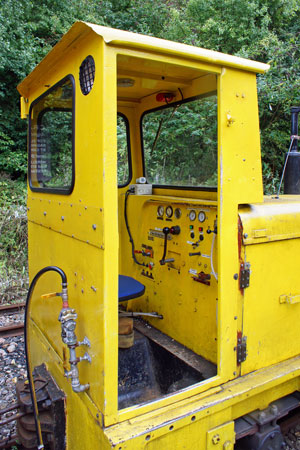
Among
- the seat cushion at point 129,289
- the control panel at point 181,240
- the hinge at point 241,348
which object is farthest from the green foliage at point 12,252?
the hinge at point 241,348

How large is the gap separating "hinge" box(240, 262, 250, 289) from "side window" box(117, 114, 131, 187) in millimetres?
1815

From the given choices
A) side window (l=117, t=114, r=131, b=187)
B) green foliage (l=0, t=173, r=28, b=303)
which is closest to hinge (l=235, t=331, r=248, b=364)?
side window (l=117, t=114, r=131, b=187)

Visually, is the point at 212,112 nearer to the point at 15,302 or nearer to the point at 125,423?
the point at 125,423

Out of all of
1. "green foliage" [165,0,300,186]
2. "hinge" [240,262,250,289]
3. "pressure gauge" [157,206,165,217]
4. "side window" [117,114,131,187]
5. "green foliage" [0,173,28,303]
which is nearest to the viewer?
"hinge" [240,262,250,289]

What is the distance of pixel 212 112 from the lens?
238cm

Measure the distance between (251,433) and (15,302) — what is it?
4104 millimetres

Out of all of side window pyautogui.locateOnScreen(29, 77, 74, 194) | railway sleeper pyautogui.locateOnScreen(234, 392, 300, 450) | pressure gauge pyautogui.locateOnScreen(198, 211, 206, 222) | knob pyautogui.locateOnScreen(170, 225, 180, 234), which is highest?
side window pyautogui.locateOnScreen(29, 77, 74, 194)

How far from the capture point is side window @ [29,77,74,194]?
2.11 meters

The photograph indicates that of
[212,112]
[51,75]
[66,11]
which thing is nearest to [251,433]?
[212,112]

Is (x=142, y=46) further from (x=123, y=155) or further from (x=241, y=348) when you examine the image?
(x=123, y=155)

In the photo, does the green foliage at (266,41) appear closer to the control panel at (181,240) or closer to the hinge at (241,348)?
the control panel at (181,240)

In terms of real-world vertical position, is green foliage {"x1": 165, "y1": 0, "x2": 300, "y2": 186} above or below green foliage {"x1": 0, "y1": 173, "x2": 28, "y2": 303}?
above

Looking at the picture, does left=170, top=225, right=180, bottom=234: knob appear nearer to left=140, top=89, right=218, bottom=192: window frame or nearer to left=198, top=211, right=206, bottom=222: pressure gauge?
left=198, top=211, right=206, bottom=222: pressure gauge

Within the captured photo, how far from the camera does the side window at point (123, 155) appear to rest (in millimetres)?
3562
